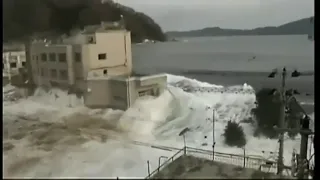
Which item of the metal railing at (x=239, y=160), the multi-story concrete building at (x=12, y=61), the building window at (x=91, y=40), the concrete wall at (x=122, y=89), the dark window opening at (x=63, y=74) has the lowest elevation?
the metal railing at (x=239, y=160)

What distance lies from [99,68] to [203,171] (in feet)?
1.62

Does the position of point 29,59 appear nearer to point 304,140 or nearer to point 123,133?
point 123,133

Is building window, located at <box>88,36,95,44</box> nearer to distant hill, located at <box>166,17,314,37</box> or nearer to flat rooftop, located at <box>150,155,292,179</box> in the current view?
distant hill, located at <box>166,17,314,37</box>

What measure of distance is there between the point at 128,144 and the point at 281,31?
631 mm

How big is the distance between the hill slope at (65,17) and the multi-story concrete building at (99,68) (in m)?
0.04

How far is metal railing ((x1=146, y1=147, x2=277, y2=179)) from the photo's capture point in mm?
1249

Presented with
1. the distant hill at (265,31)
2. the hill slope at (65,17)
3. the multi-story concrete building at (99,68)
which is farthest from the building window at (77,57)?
the distant hill at (265,31)

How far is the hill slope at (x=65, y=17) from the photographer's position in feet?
4.50

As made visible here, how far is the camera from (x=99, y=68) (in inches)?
53.4

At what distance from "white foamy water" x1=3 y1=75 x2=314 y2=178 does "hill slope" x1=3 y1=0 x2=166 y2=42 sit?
0.68 ft

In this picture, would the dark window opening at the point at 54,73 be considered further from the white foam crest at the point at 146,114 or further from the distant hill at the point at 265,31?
the distant hill at the point at 265,31

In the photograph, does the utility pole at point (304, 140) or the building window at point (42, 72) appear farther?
the building window at point (42, 72)

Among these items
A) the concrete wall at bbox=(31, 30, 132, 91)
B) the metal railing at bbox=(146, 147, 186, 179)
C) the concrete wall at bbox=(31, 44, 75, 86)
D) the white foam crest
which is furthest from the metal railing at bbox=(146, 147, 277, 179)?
the concrete wall at bbox=(31, 44, 75, 86)

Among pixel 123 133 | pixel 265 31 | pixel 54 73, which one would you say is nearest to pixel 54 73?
pixel 54 73
